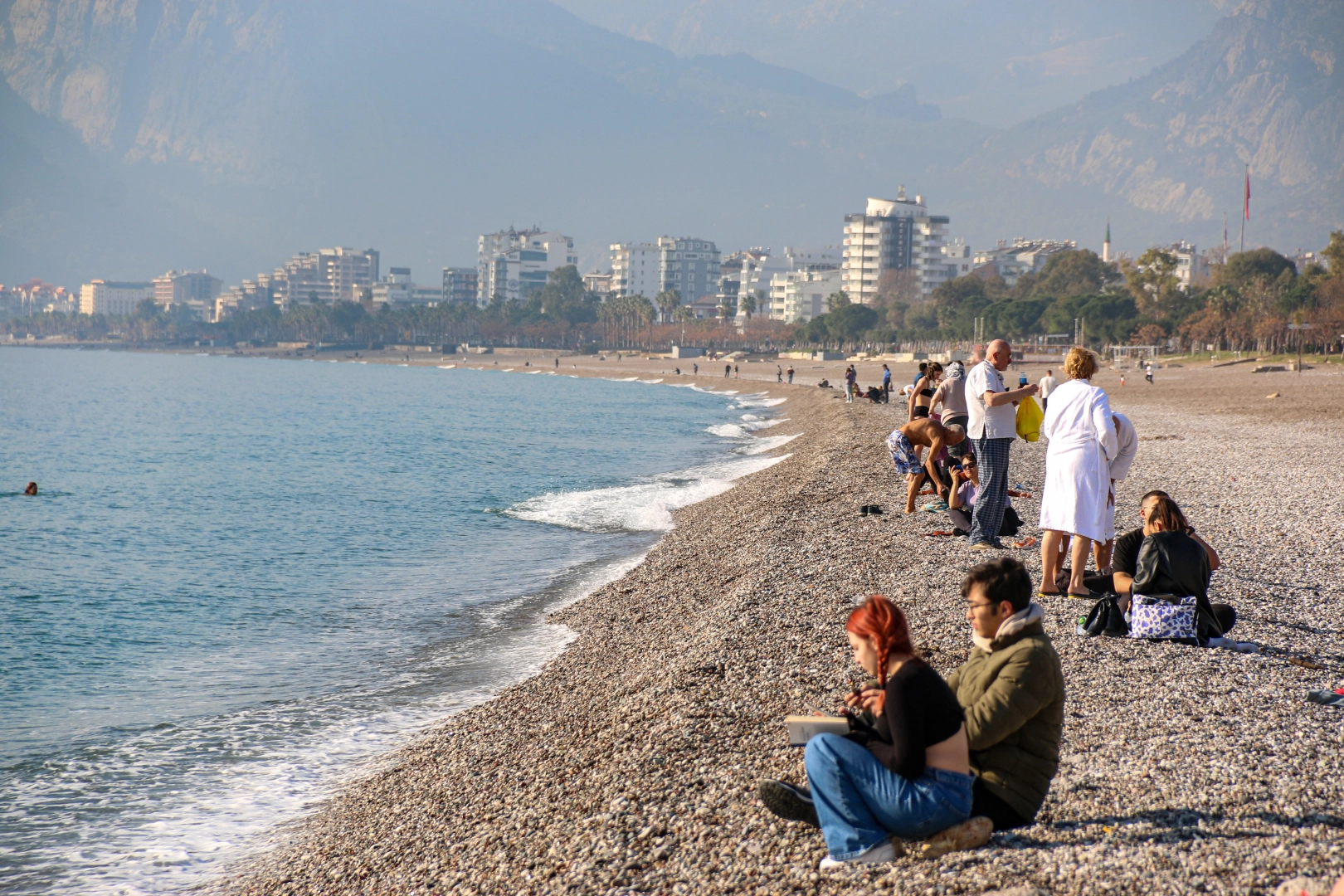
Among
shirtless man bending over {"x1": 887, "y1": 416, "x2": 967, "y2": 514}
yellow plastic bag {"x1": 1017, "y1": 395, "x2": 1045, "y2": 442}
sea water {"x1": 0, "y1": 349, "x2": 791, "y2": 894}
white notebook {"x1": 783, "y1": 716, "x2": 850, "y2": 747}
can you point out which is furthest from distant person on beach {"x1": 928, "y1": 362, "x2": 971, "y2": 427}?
white notebook {"x1": 783, "y1": 716, "x2": 850, "y2": 747}

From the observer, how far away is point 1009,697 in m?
4.38

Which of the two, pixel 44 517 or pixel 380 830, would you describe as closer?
pixel 380 830

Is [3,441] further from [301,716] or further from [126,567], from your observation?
[301,716]


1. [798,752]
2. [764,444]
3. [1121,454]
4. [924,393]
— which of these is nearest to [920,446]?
[924,393]

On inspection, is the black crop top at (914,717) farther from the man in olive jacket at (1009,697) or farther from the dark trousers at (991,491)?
the dark trousers at (991,491)

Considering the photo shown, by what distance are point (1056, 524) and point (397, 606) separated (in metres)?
10.2

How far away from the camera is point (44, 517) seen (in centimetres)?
2808

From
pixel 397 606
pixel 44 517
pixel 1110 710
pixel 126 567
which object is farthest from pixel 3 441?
pixel 1110 710

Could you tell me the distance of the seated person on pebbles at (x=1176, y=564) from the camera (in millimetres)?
7734

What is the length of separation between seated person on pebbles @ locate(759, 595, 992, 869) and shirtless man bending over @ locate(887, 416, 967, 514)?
942cm

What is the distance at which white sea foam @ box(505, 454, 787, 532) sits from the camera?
2188 centimetres

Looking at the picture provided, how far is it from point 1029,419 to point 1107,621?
120 inches

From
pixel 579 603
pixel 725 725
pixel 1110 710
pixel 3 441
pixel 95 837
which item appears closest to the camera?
pixel 1110 710

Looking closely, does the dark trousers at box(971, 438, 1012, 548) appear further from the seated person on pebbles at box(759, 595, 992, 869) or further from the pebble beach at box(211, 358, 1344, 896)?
the seated person on pebbles at box(759, 595, 992, 869)
